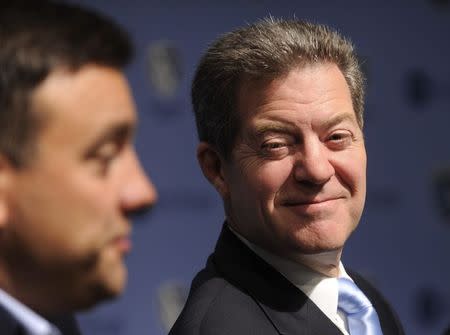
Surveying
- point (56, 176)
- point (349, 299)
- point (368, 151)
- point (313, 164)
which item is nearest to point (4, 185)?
point (56, 176)

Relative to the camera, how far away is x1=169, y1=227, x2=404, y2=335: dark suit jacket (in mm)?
1392

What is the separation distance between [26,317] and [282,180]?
61 centimetres

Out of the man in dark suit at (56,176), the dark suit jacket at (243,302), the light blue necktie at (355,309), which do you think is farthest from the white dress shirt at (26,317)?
the light blue necktie at (355,309)

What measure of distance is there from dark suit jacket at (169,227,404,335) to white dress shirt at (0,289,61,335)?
502 mm

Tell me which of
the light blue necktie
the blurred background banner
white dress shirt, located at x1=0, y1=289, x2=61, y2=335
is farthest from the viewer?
the blurred background banner

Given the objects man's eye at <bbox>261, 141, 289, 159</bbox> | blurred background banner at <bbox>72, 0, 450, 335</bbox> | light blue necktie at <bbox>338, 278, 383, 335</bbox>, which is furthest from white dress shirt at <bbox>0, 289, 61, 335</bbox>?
blurred background banner at <bbox>72, 0, 450, 335</bbox>

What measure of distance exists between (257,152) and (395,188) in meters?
2.25

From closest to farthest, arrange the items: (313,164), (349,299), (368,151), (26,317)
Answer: (26,317), (313,164), (349,299), (368,151)

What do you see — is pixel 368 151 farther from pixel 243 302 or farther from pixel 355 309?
pixel 243 302

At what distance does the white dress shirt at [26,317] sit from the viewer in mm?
893

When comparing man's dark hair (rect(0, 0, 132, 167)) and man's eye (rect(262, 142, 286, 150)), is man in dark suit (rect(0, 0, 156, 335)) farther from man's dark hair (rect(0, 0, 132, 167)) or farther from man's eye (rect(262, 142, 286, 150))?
man's eye (rect(262, 142, 286, 150))

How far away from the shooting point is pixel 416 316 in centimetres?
366

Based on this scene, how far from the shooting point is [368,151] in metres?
3.53

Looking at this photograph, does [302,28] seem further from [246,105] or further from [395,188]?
[395,188]
